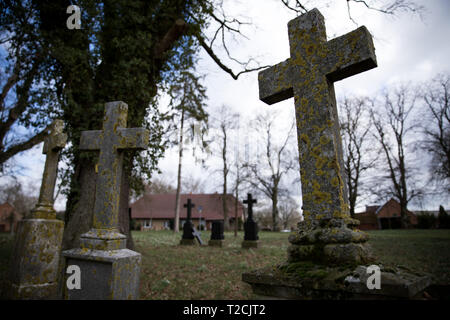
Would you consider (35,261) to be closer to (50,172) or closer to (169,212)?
(50,172)

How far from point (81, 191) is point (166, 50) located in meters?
4.70

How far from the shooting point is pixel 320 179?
6.57 ft

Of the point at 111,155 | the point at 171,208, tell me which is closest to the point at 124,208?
the point at 111,155

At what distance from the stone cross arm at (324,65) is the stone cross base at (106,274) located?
2400mm

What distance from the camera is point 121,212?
657 centimetres

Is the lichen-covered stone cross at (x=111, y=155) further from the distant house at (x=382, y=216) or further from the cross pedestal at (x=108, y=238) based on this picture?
the distant house at (x=382, y=216)

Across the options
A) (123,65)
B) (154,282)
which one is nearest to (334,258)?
(154,282)

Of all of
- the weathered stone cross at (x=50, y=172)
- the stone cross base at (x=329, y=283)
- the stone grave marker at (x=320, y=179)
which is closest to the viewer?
the stone cross base at (x=329, y=283)

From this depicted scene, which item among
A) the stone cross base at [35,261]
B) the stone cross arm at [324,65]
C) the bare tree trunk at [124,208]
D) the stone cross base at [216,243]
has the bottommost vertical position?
the stone cross base at [216,243]

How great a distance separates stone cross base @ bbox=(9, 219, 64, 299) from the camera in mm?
4148

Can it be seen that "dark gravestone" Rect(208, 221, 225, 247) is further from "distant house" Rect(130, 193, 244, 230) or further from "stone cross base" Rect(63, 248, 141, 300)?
"distant house" Rect(130, 193, 244, 230)

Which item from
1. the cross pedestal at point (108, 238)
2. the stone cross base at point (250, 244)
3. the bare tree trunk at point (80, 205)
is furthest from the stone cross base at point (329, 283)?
the stone cross base at point (250, 244)

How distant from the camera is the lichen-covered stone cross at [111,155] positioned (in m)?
3.13

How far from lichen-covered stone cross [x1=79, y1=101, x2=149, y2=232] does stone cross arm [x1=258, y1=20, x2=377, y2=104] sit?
1.73 metres
